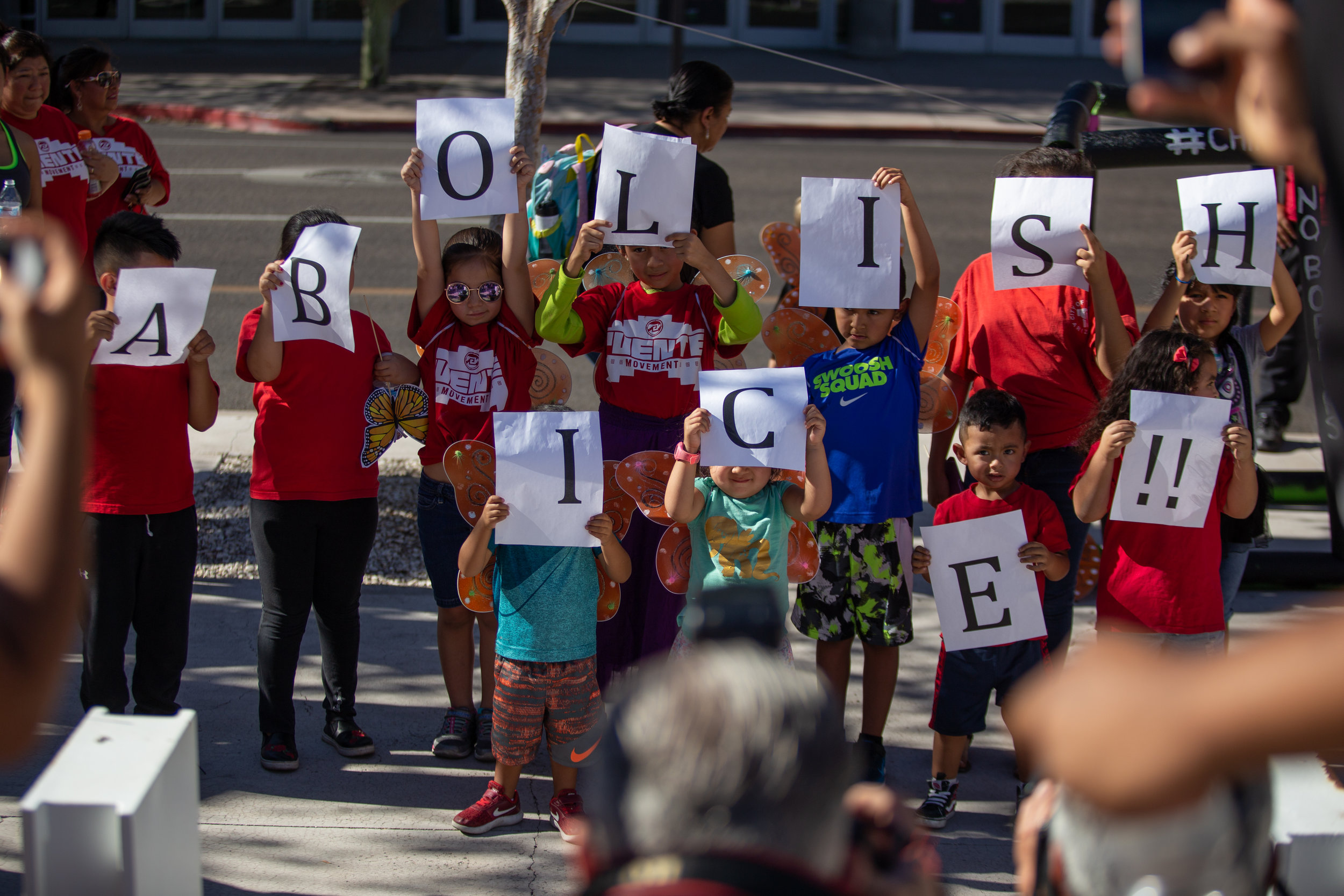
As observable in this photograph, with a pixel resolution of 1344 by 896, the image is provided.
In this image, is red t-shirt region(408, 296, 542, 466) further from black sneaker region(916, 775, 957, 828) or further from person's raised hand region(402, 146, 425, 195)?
black sneaker region(916, 775, 957, 828)

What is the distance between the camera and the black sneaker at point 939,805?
3680 mm

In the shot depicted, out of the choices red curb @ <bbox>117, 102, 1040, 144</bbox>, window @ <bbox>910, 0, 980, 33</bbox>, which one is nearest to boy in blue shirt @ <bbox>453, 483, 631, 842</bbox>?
red curb @ <bbox>117, 102, 1040, 144</bbox>

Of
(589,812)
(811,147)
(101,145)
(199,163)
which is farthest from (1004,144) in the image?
(589,812)

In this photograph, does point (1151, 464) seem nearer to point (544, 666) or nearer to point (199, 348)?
point (544, 666)

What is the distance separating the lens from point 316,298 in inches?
147

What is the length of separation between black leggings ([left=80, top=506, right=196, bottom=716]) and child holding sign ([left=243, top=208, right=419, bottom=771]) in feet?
0.77

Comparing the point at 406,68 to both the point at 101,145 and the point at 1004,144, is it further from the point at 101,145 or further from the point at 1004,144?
the point at 101,145

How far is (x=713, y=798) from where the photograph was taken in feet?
3.59

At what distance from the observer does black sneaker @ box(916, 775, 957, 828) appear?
3.68m

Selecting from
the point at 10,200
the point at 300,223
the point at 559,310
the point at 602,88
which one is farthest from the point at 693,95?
the point at 602,88

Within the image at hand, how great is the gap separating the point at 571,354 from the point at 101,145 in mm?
3002

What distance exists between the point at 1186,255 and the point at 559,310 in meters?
2.04

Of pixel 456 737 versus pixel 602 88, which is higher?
pixel 602 88

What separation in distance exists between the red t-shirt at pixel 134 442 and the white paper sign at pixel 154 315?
92mm
